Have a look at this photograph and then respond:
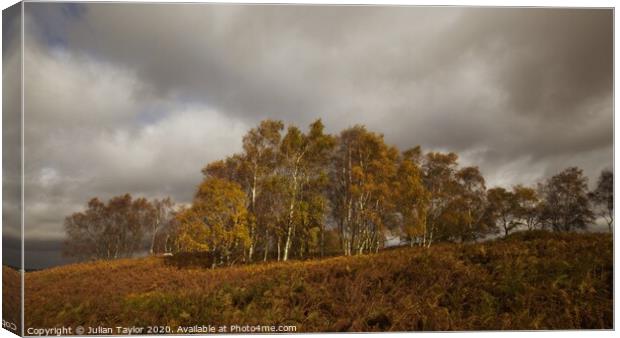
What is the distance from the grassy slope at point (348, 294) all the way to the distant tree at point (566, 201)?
73cm

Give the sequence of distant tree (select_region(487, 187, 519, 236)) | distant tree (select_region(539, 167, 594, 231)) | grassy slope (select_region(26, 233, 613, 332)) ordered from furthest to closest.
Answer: distant tree (select_region(487, 187, 519, 236)), distant tree (select_region(539, 167, 594, 231)), grassy slope (select_region(26, 233, 613, 332))

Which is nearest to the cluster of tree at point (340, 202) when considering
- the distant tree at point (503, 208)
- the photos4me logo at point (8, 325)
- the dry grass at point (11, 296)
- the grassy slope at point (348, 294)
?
the distant tree at point (503, 208)

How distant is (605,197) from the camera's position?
12195 mm

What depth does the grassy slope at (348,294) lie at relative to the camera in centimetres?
1123

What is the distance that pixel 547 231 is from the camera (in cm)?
1220

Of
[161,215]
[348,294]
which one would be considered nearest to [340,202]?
[348,294]

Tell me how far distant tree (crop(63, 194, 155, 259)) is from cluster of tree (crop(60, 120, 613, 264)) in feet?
0.17

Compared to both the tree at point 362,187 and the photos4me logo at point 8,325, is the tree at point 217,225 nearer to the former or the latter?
the tree at point 362,187

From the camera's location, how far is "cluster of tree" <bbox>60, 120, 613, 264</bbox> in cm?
1195

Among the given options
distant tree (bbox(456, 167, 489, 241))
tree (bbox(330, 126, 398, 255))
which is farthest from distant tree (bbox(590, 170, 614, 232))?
tree (bbox(330, 126, 398, 255))

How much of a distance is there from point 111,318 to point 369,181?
25.0 ft

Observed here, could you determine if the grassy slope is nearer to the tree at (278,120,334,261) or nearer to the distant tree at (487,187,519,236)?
the distant tree at (487,187,519,236)

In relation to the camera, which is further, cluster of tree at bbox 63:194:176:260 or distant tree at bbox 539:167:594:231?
distant tree at bbox 539:167:594:231

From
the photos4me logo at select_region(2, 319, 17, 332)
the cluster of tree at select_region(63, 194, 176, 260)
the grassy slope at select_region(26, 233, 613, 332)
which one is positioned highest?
the cluster of tree at select_region(63, 194, 176, 260)
